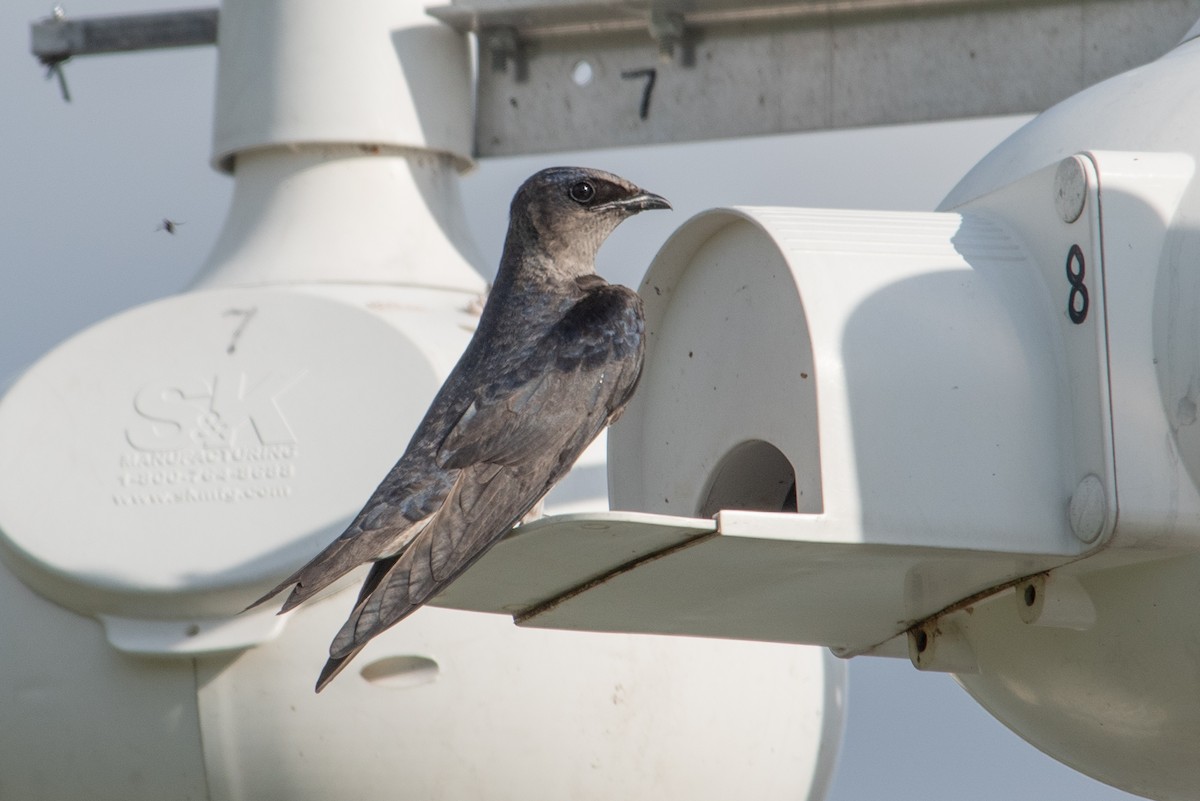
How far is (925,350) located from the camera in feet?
11.6

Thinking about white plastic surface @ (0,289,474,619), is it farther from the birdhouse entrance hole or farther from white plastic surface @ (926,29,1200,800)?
white plastic surface @ (926,29,1200,800)

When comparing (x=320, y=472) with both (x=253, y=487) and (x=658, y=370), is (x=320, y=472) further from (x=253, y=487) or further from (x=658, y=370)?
(x=658, y=370)

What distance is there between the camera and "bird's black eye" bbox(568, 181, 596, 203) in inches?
170

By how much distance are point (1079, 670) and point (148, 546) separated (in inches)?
108

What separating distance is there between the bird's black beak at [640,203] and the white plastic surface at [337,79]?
2648 mm

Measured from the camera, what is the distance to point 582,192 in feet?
14.2

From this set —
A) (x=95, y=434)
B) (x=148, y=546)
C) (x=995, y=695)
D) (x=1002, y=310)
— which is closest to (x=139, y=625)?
(x=148, y=546)

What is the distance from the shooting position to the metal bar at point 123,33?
7816mm

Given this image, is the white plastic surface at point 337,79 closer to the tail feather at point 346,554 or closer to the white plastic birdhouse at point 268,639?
the white plastic birdhouse at point 268,639

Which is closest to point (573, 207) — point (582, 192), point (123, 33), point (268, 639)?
point (582, 192)

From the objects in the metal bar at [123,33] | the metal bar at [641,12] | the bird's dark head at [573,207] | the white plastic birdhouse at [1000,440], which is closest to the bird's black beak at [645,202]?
the bird's dark head at [573,207]

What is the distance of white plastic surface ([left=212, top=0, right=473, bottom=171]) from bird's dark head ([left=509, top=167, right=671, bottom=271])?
2.59 metres

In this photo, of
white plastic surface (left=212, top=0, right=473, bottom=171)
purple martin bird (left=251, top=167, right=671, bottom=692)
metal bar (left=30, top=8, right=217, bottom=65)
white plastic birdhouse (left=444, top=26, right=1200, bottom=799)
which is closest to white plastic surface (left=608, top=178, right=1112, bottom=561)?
white plastic birdhouse (left=444, top=26, right=1200, bottom=799)

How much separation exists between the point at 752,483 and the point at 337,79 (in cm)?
Answer: 305
